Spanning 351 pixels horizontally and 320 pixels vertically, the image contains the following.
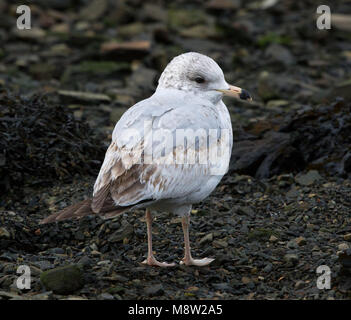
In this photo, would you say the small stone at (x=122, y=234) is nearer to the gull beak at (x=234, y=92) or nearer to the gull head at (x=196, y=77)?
the gull head at (x=196, y=77)

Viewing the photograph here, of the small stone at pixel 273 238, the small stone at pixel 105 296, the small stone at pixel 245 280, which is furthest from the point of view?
the small stone at pixel 273 238

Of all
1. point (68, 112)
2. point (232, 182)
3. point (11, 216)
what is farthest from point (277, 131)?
point (11, 216)

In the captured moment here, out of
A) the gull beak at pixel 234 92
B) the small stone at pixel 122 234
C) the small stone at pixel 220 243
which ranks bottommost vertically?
the small stone at pixel 220 243

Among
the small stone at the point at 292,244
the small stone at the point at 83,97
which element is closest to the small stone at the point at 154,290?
the small stone at the point at 292,244

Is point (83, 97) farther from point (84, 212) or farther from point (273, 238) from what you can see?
point (84, 212)

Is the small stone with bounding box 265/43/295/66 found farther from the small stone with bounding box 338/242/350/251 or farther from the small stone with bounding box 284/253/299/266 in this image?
the small stone with bounding box 284/253/299/266

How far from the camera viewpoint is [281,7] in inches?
671

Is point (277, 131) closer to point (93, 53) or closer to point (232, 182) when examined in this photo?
point (232, 182)

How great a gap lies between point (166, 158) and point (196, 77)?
106cm

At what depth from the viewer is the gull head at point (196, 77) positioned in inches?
244

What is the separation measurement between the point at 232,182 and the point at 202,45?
7223 millimetres

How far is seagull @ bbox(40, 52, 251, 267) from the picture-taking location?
5367 mm

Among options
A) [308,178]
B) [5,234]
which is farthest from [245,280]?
[308,178]

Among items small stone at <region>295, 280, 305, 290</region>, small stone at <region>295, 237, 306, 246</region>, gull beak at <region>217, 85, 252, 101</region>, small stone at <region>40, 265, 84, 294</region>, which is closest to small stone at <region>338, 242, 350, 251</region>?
small stone at <region>295, 237, 306, 246</region>
